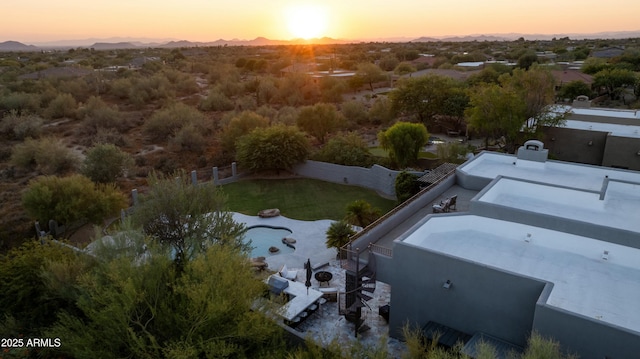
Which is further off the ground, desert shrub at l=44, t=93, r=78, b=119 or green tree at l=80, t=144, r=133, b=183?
desert shrub at l=44, t=93, r=78, b=119

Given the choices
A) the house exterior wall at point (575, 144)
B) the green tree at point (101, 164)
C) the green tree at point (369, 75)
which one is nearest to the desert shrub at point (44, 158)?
the green tree at point (101, 164)

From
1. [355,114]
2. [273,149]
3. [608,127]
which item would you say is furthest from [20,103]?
[608,127]

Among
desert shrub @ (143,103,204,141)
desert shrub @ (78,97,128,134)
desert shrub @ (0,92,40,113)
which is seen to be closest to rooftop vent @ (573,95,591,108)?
desert shrub @ (143,103,204,141)

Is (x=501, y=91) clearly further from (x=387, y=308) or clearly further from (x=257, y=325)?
(x=257, y=325)

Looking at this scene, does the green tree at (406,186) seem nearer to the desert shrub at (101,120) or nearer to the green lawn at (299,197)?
the green lawn at (299,197)

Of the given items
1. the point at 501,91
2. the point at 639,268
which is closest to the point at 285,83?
the point at 501,91

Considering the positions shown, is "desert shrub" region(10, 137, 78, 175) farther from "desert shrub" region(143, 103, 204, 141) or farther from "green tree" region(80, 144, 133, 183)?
"desert shrub" region(143, 103, 204, 141)
